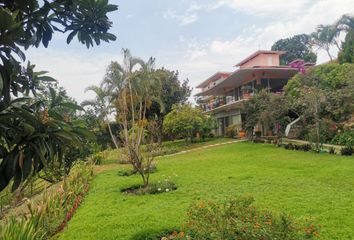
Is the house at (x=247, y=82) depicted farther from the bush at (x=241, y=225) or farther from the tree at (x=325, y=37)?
the bush at (x=241, y=225)

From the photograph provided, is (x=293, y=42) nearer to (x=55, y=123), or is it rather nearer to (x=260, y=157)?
(x=260, y=157)

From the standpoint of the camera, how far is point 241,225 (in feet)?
17.3

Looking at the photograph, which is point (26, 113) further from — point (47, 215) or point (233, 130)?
point (233, 130)

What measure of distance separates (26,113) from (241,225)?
4085 mm

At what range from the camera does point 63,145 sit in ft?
7.12

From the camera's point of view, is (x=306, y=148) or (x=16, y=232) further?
(x=306, y=148)

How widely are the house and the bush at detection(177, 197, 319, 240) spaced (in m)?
24.0

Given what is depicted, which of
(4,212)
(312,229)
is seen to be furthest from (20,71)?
(4,212)

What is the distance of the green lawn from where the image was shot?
741 cm

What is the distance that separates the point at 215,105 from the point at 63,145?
132 ft

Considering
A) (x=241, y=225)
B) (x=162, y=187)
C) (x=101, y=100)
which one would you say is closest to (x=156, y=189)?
(x=162, y=187)

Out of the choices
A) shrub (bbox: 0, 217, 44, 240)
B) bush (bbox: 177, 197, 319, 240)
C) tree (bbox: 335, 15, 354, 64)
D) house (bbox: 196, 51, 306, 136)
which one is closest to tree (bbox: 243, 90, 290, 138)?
house (bbox: 196, 51, 306, 136)

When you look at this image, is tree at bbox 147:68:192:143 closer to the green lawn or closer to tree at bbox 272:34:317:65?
the green lawn

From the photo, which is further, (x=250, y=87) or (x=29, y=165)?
(x=250, y=87)
